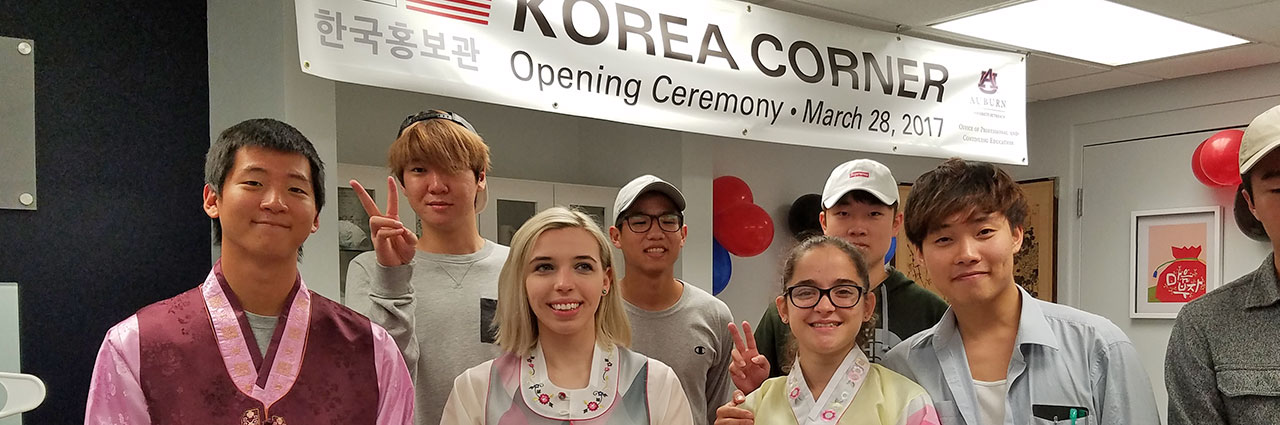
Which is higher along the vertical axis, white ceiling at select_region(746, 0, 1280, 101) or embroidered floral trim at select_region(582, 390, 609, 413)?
white ceiling at select_region(746, 0, 1280, 101)

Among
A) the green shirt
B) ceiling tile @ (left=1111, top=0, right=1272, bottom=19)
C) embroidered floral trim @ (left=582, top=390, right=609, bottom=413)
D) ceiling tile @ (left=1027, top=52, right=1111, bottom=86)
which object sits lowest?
embroidered floral trim @ (left=582, top=390, right=609, bottom=413)

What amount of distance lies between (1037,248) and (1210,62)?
60.6 inches

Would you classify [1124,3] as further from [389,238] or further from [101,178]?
[101,178]

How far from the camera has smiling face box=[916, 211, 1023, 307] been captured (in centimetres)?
185

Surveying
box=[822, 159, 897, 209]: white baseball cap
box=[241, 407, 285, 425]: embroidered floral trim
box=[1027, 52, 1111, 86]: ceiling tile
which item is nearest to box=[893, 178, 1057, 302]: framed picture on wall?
box=[1027, 52, 1111, 86]: ceiling tile

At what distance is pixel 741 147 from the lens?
508cm

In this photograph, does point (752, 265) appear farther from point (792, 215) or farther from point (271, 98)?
point (271, 98)

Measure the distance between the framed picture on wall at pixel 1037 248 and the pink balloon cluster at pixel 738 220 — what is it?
123 cm

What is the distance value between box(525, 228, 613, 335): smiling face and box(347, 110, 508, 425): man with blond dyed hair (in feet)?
1.18

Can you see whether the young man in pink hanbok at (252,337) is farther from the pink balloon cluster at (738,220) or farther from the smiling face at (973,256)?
the pink balloon cluster at (738,220)

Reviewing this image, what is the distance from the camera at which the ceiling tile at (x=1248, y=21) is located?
3.69m

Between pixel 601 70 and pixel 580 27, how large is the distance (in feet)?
0.51

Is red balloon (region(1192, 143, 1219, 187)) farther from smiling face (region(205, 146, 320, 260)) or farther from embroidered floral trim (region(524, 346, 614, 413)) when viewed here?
smiling face (region(205, 146, 320, 260))

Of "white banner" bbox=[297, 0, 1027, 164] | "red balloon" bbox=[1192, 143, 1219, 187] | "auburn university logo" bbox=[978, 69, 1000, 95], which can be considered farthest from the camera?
"red balloon" bbox=[1192, 143, 1219, 187]
